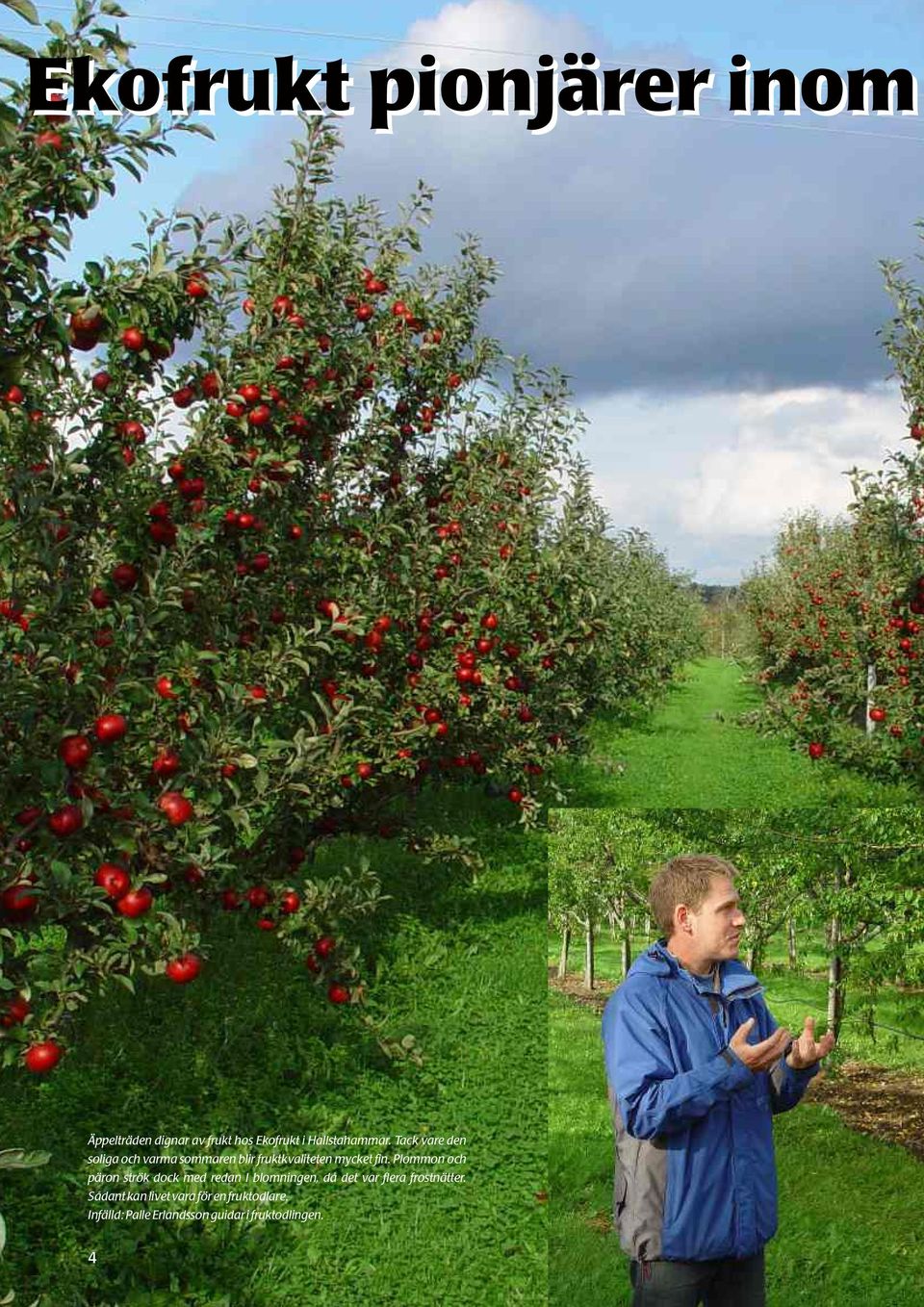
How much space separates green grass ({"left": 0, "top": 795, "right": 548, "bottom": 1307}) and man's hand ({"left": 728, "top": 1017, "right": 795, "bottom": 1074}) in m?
2.21

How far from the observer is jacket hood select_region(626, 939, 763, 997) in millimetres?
2787

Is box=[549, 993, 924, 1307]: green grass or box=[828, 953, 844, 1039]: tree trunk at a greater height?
box=[828, 953, 844, 1039]: tree trunk

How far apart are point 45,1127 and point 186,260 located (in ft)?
11.6

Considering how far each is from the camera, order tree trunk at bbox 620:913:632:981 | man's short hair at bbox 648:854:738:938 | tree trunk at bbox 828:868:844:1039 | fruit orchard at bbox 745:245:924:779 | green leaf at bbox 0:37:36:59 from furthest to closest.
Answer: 1. fruit orchard at bbox 745:245:924:779
2. tree trunk at bbox 828:868:844:1039
3. tree trunk at bbox 620:913:632:981
4. man's short hair at bbox 648:854:738:938
5. green leaf at bbox 0:37:36:59

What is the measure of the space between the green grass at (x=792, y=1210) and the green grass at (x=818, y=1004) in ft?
0.85

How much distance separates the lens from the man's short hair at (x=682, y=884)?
2818 millimetres

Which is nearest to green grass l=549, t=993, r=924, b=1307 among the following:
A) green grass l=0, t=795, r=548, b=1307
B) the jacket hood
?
green grass l=0, t=795, r=548, b=1307

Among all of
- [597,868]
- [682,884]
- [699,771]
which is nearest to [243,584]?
[597,868]

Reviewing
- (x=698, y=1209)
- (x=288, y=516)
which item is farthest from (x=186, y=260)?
(x=698, y=1209)

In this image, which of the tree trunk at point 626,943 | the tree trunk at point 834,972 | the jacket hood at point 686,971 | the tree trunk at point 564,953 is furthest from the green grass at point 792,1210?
the jacket hood at point 686,971

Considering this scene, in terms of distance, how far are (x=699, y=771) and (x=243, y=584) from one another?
1029cm

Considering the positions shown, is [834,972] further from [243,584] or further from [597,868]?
[243,584]

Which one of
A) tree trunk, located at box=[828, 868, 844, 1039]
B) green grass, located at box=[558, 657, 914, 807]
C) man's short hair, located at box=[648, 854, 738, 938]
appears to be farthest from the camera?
green grass, located at box=[558, 657, 914, 807]

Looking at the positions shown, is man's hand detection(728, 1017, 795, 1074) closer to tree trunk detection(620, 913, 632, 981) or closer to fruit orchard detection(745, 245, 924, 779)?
tree trunk detection(620, 913, 632, 981)
